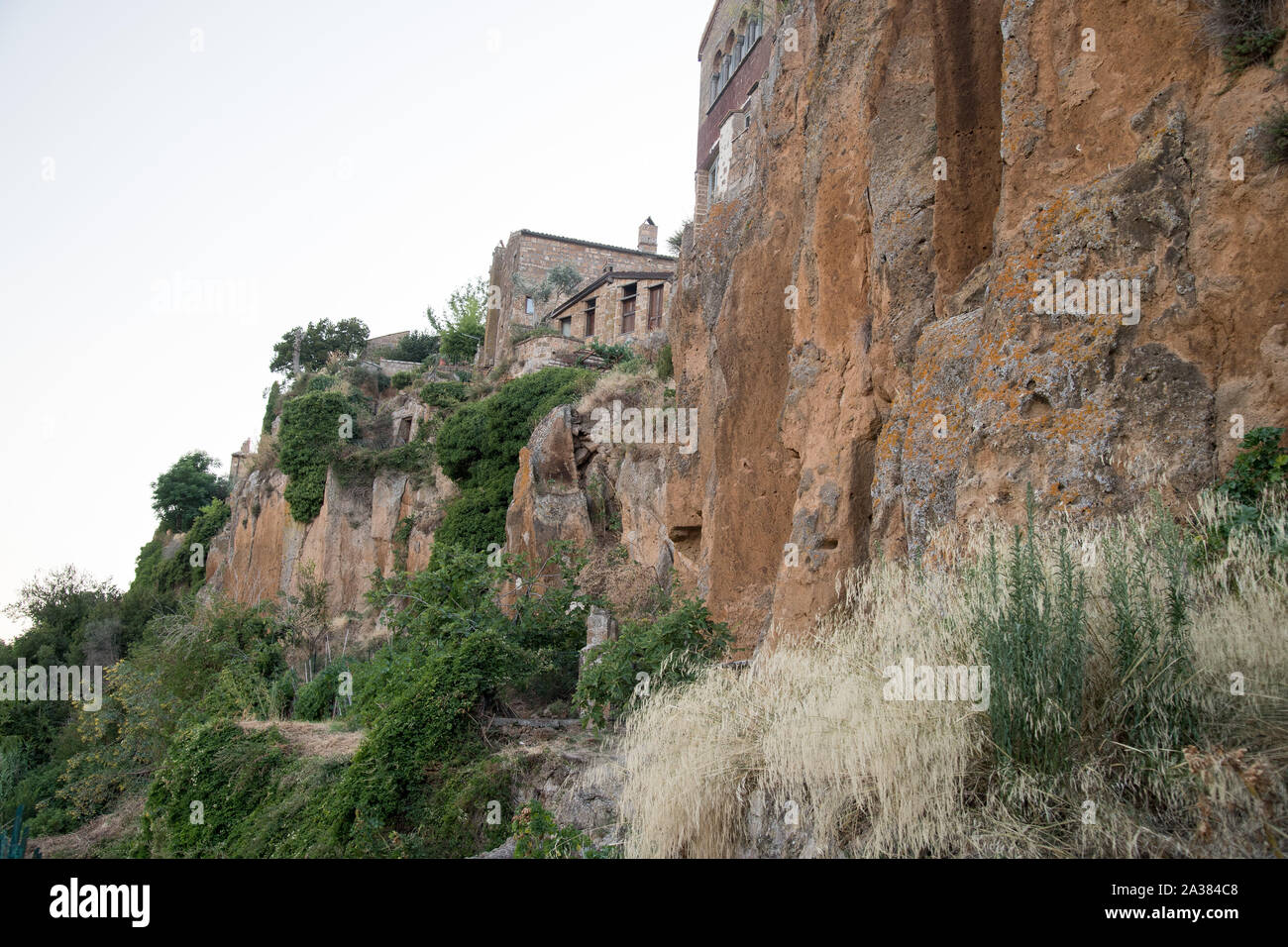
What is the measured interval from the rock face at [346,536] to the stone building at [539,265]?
10192mm

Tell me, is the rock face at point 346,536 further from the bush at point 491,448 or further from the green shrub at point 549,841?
the green shrub at point 549,841

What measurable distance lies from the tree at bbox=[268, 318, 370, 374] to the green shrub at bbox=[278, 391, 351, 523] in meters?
21.6

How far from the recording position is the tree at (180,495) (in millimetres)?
49406

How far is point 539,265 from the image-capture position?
43.0 metres

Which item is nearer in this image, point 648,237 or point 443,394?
point 443,394

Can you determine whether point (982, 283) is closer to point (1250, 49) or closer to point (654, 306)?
point (1250, 49)

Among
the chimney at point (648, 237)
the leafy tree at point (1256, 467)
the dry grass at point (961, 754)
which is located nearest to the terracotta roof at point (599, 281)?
the chimney at point (648, 237)

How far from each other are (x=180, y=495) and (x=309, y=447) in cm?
2114

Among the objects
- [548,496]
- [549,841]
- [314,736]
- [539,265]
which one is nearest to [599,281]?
[539,265]

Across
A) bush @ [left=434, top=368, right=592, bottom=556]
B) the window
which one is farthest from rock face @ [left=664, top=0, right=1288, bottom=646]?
the window

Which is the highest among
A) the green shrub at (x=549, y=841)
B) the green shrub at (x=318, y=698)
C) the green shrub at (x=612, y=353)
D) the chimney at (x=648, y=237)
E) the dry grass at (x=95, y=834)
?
the chimney at (x=648, y=237)

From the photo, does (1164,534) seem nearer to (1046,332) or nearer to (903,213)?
(1046,332)

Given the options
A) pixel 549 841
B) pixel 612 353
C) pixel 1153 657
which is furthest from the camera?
pixel 612 353
